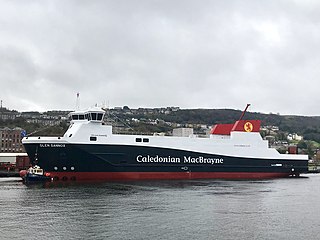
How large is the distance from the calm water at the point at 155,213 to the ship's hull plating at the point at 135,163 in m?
5.58

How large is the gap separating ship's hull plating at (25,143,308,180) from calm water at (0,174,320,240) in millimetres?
5584

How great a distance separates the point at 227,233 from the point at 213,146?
28.9 meters

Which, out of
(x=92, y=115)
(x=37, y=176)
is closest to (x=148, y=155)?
(x=92, y=115)

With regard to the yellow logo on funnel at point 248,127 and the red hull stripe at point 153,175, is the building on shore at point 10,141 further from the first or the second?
the red hull stripe at point 153,175

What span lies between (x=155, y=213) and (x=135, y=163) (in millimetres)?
19904

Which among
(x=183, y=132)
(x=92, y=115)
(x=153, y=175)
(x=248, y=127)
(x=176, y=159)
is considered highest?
(x=92, y=115)

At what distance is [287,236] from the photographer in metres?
19.6

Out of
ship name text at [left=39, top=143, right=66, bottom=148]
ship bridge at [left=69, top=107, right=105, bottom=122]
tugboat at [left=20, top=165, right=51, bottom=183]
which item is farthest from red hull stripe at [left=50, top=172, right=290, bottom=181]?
ship bridge at [left=69, top=107, right=105, bottom=122]

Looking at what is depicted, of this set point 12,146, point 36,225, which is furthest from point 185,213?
point 12,146

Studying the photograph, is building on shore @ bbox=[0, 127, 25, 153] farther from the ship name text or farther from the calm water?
the calm water

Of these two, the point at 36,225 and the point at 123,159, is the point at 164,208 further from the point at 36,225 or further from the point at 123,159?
the point at 123,159

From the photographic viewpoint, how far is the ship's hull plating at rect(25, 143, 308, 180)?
136 ft

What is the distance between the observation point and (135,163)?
44031 millimetres

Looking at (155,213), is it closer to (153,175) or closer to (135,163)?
(135,163)
